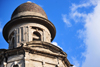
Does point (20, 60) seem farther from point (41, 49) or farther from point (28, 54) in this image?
point (41, 49)

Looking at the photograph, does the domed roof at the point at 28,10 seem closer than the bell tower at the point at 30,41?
No

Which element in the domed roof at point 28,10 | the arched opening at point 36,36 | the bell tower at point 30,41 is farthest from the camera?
the domed roof at point 28,10

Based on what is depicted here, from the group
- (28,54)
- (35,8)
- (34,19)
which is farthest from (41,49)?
(35,8)

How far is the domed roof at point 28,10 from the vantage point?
33062mm

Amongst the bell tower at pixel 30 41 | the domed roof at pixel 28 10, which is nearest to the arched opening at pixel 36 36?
the bell tower at pixel 30 41

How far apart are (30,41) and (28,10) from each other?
235 inches

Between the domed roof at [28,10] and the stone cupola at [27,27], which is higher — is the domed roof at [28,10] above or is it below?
above

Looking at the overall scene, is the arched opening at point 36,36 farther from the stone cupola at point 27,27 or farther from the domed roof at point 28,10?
the domed roof at point 28,10

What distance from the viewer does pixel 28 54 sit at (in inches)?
1111

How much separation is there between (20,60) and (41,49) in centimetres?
301

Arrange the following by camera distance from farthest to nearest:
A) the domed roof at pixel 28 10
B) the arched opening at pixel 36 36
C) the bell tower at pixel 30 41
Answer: the domed roof at pixel 28 10 < the arched opening at pixel 36 36 < the bell tower at pixel 30 41

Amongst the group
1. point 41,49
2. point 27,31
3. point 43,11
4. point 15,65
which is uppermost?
point 43,11

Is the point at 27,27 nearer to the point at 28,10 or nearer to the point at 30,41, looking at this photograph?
the point at 28,10

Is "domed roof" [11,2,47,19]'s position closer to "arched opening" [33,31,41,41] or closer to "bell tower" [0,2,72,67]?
"bell tower" [0,2,72,67]
